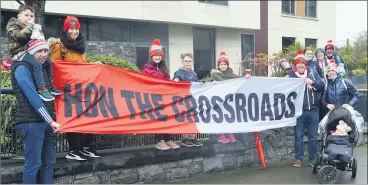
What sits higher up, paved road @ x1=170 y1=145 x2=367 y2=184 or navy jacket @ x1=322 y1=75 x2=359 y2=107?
navy jacket @ x1=322 y1=75 x2=359 y2=107

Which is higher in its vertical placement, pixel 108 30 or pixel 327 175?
pixel 108 30

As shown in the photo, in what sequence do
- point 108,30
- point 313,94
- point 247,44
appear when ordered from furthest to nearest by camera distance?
point 247,44 → point 108,30 → point 313,94

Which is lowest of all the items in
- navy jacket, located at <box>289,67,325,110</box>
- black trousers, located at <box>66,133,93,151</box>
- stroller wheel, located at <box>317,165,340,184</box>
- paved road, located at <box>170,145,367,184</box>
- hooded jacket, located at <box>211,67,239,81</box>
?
paved road, located at <box>170,145,367,184</box>

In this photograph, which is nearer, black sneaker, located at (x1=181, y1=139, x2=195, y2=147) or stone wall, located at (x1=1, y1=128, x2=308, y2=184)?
stone wall, located at (x1=1, y1=128, x2=308, y2=184)

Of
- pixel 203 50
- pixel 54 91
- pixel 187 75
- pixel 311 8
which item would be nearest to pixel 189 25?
pixel 203 50

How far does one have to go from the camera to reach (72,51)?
5.39 meters

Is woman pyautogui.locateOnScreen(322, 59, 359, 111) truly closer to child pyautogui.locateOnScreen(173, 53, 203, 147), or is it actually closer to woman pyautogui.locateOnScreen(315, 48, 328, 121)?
woman pyautogui.locateOnScreen(315, 48, 328, 121)

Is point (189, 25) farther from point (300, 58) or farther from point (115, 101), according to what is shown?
point (115, 101)

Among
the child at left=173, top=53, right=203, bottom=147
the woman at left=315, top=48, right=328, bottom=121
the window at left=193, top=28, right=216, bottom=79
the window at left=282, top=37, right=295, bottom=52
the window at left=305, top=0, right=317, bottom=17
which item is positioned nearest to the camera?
the child at left=173, top=53, right=203, bottom=147

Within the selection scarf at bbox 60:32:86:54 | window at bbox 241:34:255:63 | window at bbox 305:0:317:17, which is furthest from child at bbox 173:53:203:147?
window at bbox 305:0:317:17

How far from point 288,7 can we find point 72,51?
68.2 feet

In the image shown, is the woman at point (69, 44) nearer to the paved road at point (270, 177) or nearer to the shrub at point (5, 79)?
the shrub at point (5, 79)

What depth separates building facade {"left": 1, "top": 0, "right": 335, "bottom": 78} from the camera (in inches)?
599

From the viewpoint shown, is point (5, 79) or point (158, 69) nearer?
point (5, 79)
